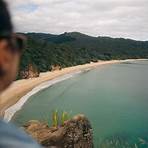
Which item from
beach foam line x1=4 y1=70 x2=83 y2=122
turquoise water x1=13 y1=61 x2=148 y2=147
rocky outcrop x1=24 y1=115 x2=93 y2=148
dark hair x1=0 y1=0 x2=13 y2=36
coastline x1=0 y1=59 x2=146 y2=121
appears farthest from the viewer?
coastline x1=0 y1=59 x2=146 y2=121

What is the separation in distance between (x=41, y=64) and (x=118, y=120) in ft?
133

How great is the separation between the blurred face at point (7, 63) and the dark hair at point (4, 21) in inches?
0.8

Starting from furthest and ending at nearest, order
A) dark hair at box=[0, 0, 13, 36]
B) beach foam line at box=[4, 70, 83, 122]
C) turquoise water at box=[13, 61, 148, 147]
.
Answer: beach foam line at box=[4, 70, 83, 122]
turquoise water at box=[13, 61, 148, 147]
dark hair at box=[0, 0, 13, 36]

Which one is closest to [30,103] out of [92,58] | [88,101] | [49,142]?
[88,101]

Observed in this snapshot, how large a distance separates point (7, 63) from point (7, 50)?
3 centimetres

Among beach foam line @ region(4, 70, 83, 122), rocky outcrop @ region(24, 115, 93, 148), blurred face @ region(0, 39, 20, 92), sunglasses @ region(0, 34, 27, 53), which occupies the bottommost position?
beach foam line @ region(4, 70, 83, 122)

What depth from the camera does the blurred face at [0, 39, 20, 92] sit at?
90cm

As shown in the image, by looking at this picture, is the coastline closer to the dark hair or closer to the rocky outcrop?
the rocky outcrop

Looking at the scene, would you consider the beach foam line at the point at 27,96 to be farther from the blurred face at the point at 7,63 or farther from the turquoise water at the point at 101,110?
the blurred face at the point at 7,63

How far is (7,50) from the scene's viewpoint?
92cm

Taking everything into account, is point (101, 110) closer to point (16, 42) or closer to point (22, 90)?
point (22, 90)

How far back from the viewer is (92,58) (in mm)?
137625

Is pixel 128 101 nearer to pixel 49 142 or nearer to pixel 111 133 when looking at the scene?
pixel 111 133

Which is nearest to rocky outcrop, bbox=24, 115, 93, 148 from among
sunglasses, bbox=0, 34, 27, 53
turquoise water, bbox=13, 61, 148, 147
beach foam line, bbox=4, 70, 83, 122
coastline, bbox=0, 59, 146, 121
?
beach foam line, bbox=4, 70, 83, 122
